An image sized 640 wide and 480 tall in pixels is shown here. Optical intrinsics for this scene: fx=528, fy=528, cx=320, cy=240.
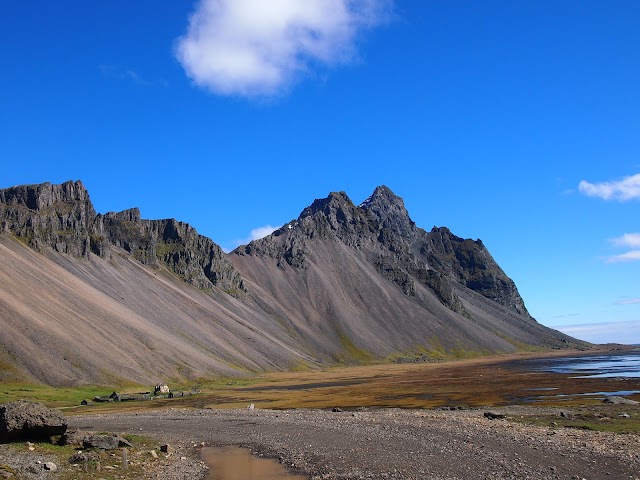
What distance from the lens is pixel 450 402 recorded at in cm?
7956

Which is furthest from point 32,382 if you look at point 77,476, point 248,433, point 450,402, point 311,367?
point 311,367

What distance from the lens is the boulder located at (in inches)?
1419

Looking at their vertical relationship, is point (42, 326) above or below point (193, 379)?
above

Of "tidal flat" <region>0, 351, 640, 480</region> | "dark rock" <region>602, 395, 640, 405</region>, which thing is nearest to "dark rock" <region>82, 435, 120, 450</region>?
"tidal flat" <region>0, 351, 640, 480</region>

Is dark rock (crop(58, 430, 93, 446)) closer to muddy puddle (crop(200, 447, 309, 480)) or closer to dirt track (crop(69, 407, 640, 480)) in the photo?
dirt track (crop(69, 407, 640, 480))

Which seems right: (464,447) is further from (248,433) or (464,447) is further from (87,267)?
(87,267)

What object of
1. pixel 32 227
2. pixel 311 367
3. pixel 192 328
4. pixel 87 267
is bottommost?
pixel 311 367

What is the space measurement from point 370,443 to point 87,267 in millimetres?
162631

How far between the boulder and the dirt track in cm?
1004

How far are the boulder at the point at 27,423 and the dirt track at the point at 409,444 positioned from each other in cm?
1004

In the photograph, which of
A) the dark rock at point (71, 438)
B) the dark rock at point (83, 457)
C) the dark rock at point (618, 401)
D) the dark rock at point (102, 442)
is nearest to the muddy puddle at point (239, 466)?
the dark rock at point (102, 442)

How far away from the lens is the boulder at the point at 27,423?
36.0 metres

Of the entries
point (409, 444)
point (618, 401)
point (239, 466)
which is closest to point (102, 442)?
point (239, 466)

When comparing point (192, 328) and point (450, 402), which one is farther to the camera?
point (192, 328)
